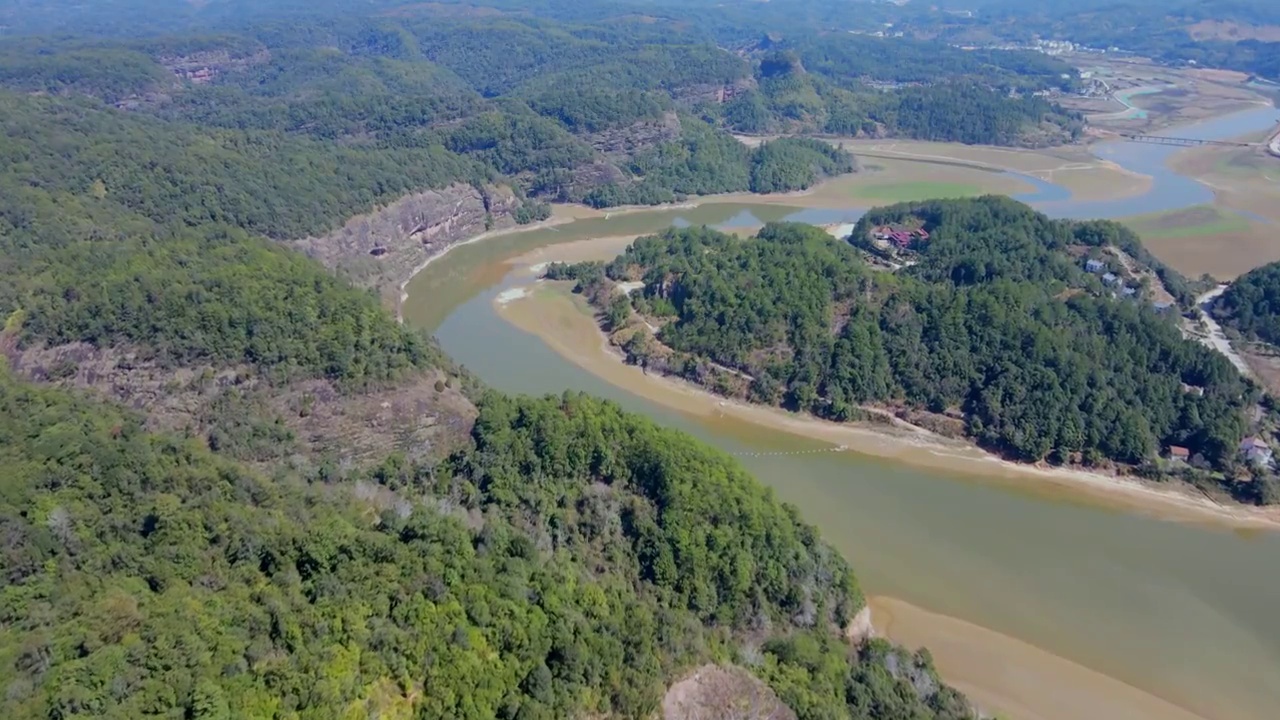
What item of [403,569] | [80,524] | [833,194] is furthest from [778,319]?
[833,194]

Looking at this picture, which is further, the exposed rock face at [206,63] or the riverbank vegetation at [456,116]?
the exposed rock face at [206,63]

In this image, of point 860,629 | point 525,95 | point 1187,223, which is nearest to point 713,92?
point 525,95

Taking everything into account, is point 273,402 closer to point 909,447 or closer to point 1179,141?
point 909,447

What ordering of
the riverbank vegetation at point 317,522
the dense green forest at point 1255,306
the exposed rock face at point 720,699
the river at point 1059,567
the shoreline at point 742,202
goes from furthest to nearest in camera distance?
1. the shoreline at point 742,202
2. the dense green forest at point 1255,306
3. the river at point 1059,567
4. the exposed rock face at point 720,699
5. the riverbank vegetation at point 317,522

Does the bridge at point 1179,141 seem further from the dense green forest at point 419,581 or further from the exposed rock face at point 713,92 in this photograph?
the dense green forest at point 419,581

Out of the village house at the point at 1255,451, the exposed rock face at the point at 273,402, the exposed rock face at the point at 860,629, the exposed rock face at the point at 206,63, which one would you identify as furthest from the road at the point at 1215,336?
the exposed rock face at the point at 206,63

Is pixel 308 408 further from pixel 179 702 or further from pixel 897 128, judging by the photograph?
pixel 897 128
